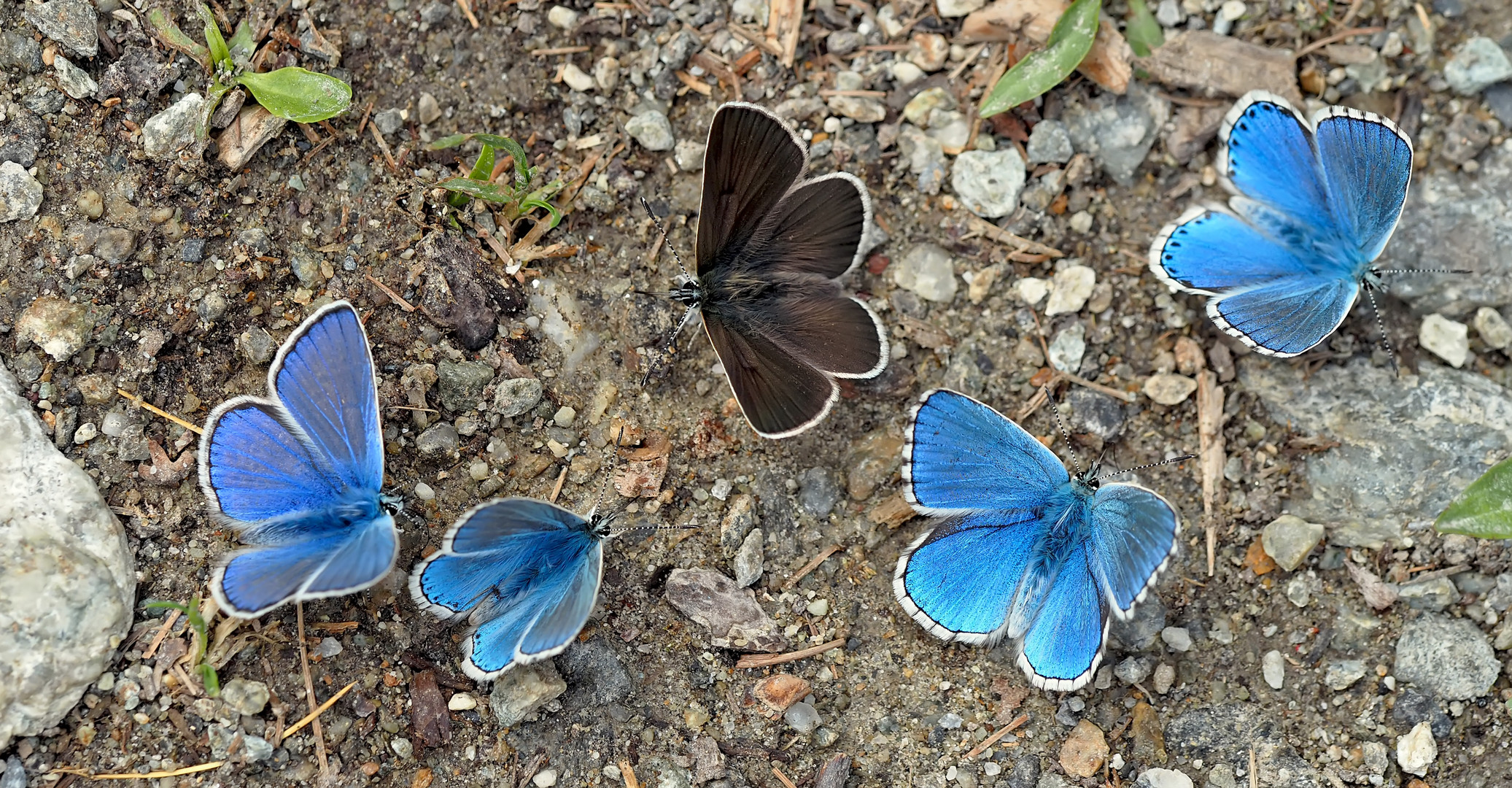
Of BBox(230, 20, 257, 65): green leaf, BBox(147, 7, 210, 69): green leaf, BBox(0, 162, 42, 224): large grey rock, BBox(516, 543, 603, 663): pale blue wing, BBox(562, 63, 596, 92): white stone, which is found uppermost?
BBox(147, 7, 210, 69): green leaf

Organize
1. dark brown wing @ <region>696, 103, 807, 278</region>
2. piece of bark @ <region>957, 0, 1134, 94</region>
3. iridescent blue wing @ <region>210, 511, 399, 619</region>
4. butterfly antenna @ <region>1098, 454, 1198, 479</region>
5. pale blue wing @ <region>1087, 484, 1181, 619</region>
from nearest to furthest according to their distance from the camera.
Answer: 1. iridescent blue wing @ <region>210, 511, 399, 619</region>
2. pale blue wing @ <region>1087, 484, 1181, 619</region>
3. dark brown wing @ <region>696, 103, 807, 278</region>
4. butterfly antenna @ <region>1098, 454, 1198, 479</region>
5. piece of bark @ <region>957, 0, 1134, 94</region>

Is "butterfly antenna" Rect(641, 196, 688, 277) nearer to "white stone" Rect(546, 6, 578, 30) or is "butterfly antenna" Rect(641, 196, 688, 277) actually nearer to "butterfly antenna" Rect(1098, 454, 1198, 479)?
"white stone" Rect(546, 6, 578, 30)

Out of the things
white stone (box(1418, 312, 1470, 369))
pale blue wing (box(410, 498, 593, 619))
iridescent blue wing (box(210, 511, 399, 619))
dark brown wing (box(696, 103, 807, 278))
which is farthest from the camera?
white stone (box(1418, 312, 1470, 369))

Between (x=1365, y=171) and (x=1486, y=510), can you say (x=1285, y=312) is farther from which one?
(x=1486, y=510)

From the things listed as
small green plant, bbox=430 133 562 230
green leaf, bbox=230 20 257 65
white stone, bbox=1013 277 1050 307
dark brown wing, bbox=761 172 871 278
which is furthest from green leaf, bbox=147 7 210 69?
white stone, bbox=1013 277 1050 307

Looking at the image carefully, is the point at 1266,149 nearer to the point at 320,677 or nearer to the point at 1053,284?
the point at 1053,284
